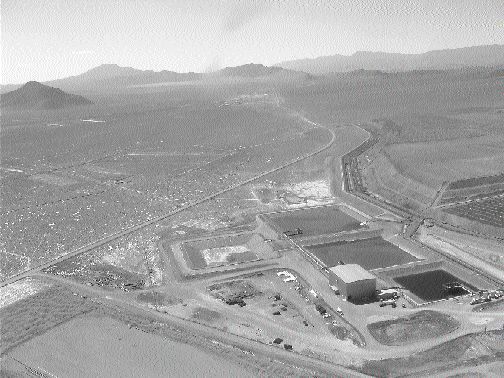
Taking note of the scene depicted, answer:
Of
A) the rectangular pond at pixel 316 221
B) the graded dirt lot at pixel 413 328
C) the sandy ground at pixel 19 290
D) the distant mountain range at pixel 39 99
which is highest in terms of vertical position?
the distant mountain range at pixel 39 99

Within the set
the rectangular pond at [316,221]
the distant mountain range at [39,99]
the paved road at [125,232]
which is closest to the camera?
the paved road at [125,232]

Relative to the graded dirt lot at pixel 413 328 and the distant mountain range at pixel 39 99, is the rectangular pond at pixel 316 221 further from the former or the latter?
the distant mountain range at pixel 39 99

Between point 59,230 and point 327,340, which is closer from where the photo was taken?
point 327,340

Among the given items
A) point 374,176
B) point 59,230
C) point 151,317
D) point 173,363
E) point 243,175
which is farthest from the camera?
point 243,175

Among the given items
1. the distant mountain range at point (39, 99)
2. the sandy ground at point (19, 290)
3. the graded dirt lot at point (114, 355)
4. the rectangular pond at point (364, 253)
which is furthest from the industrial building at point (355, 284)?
the distant mountain range at point (39, 99)

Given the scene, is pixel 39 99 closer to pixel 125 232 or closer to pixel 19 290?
pixel 125 232

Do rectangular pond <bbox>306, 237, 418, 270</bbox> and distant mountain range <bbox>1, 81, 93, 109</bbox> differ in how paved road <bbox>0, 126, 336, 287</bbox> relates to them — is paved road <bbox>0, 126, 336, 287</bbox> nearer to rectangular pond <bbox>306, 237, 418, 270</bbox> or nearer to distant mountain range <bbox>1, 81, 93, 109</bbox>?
rectangular pond <bbox>306, 237, 418, 270</bbox>

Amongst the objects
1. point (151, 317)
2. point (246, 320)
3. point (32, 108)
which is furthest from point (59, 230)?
point (32, 108)

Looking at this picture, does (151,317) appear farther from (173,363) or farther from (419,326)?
(419,326)
